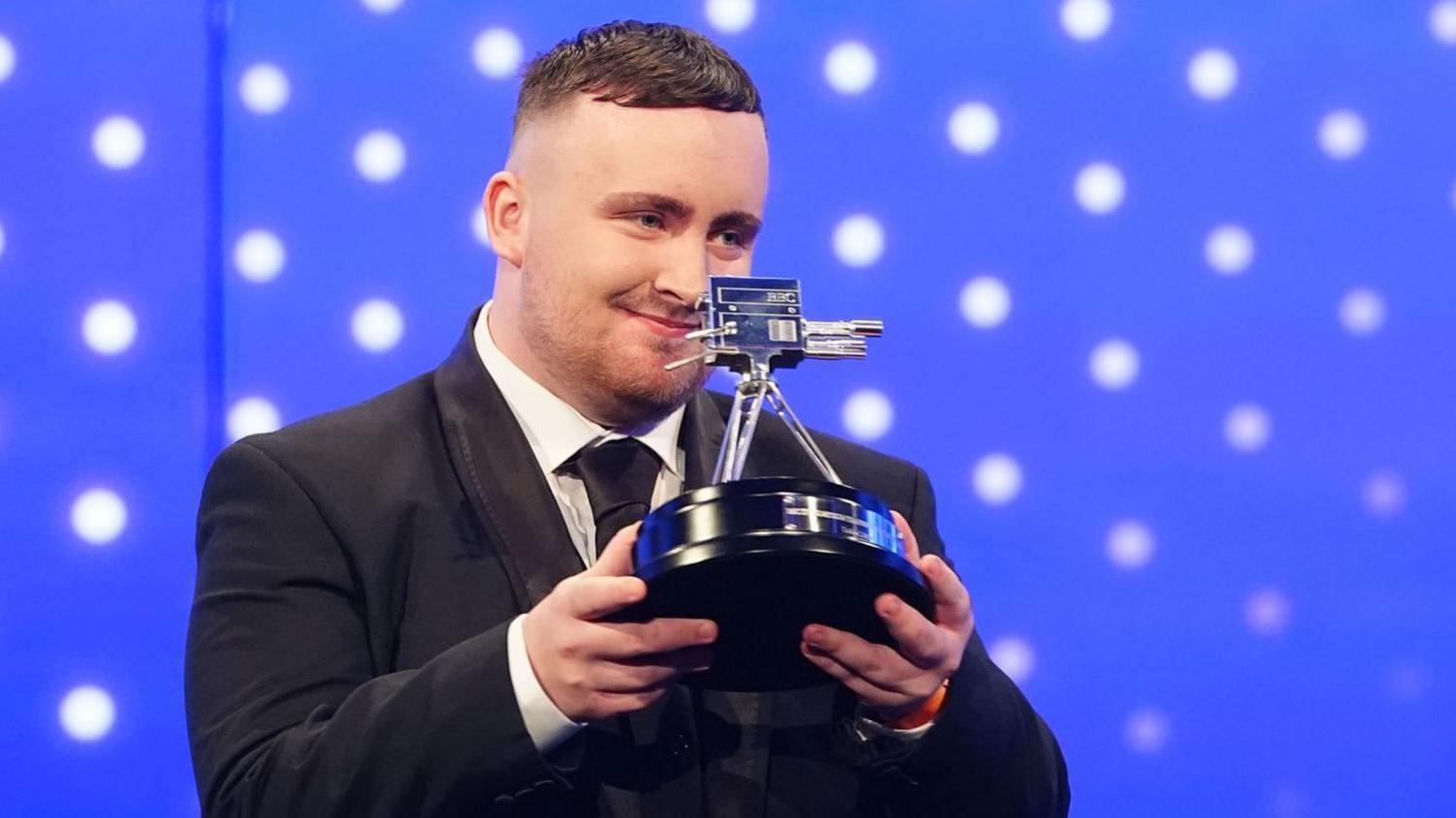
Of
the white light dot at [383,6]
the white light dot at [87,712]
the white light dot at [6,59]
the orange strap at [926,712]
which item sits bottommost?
the orange strap at [926,712]

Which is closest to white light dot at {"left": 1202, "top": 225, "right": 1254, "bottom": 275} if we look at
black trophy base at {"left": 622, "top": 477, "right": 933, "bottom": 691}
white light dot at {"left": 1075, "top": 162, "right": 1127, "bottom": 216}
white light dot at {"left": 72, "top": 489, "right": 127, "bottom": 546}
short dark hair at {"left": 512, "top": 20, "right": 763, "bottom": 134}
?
white light dot at {"left": 1075, "top": 162, "right": 1127, "bottom": 216}

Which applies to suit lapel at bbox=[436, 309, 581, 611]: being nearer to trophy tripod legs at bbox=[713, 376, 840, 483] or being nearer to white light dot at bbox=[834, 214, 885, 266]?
trophy tripod legs at bbox=[713, 376, 840, 483]

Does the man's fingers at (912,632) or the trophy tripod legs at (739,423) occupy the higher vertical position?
the trophy tripod legs at (739,423)

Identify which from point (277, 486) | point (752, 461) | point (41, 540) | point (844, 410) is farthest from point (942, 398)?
point (41, 540)

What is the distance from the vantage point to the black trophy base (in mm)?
1120

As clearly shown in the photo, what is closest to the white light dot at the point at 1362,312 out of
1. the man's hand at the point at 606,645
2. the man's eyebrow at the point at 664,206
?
the man's eyebrow at the point at 664,206

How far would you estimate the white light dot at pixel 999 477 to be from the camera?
80.6 inches

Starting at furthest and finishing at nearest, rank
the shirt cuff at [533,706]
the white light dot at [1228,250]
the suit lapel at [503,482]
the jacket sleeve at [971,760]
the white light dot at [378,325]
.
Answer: the white light dot at [1228,250] < the white light dot at [378,325] < the suit lapel at [503,482] < the jacket sleeve at [971,760] < the shirt cuff at [533,706]

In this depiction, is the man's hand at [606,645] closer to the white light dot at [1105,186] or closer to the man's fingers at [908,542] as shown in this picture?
the man's fingers at [908,542]

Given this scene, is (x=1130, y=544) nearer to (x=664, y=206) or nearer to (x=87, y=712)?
(x=664, y=206)

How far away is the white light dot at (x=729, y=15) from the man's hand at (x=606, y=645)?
1.03m

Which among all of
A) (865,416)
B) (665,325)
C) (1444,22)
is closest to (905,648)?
(665,325)

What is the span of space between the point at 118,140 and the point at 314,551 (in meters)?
0.69

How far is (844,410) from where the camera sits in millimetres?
2029
